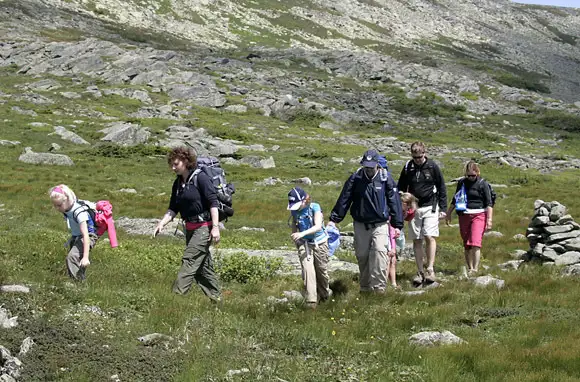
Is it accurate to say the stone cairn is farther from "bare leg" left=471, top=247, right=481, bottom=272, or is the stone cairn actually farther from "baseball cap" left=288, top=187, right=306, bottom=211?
"baseball cap" left=288, top=187, right=306, bottom=211

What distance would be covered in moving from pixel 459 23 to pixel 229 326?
685 feet

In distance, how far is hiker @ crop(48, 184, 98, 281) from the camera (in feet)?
31.3

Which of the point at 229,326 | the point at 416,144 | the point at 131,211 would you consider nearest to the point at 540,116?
the point at 131,211

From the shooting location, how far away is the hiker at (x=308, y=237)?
1045cm

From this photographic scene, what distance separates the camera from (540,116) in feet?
292

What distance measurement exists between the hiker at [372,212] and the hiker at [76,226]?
464 cm

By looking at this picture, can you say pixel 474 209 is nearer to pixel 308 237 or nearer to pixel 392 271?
pixel 392 271

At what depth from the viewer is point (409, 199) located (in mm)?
12586

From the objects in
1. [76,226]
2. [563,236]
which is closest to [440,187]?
[563,236]

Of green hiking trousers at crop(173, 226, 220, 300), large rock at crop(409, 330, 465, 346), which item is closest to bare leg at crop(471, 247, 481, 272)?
large rock at crop(409, 330, 465, 346)

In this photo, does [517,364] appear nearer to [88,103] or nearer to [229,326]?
[229,326]

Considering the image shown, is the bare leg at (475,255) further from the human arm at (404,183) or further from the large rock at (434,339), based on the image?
the large rock at (434,339)

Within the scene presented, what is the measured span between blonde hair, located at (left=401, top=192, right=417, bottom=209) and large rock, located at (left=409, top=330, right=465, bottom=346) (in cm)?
453

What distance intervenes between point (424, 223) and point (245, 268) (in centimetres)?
450
